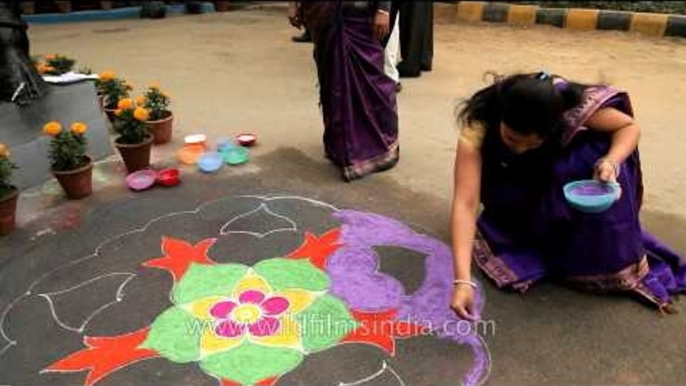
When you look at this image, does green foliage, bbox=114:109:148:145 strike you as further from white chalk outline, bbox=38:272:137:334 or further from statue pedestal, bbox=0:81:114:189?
white chalk outline, bbox=38:272:137:334

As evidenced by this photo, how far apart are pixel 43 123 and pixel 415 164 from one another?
6.81 feet

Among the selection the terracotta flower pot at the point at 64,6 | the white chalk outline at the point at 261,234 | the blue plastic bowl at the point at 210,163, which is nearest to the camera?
the white chalk outline at the point at 261,234

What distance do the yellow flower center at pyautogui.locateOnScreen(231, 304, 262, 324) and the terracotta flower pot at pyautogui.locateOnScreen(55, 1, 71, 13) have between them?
868cm

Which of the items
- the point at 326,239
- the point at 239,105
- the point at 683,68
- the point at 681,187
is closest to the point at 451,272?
the point at 326,239

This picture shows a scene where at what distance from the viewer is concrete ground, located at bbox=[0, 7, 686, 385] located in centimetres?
203

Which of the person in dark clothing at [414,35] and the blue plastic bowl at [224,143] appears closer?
the blue plastic bowl at [224,143]

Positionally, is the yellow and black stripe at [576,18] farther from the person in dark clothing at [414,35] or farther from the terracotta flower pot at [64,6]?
the terracotta flower pot at [64,6]

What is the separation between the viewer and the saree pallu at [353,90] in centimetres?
317

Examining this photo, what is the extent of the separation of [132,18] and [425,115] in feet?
21.3

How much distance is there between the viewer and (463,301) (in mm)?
1726

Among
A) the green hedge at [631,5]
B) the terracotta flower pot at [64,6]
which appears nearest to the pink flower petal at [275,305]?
the green hedge at [631,5]

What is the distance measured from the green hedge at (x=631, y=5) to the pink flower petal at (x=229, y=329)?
661 cm

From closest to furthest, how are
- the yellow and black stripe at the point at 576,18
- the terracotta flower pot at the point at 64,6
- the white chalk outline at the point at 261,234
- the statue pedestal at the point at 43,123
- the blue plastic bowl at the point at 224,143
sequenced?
1. the white chalk outline at the point at 261,234
2. the statue pedestal at the point at 43,123
3. the blue plastic bowl at the point at 224,143
4. the yellow and black stripe at the point at 576,18
5. the terracotta flower pot at the point at 64,6

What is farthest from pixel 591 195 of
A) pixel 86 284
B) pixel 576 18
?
pixel 576 18
